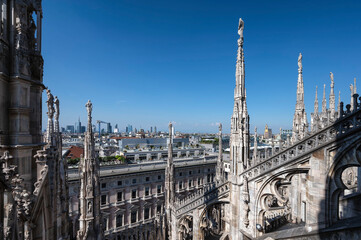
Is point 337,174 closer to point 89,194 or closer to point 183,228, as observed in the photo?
point 89,194

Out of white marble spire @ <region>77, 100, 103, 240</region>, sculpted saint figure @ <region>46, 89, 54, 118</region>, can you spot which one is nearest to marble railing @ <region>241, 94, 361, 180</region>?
white marble spire @ <region>77, 100, 103, 240</region>

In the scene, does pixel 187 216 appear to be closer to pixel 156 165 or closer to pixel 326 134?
pixel 326 134

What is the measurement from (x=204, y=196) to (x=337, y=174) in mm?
9283

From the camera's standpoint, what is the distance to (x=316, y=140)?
333 inches

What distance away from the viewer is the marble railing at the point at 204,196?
13285 millimetres

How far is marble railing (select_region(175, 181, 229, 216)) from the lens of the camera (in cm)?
1329

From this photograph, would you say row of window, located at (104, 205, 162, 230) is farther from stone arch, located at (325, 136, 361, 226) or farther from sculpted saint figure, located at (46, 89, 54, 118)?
stone arch, located at (325, 136, 361, 226)

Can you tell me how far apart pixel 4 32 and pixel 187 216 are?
54.4ft

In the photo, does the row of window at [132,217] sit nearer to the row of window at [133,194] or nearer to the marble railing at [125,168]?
the row of window at [133,194]

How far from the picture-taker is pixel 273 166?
10.1 meters

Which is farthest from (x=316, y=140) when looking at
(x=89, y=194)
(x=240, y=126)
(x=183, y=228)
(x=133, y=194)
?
(x=133, y=194)

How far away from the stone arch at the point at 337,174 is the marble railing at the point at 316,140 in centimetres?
56

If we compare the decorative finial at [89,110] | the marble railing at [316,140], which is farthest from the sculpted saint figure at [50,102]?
the marble railing at [316,140]

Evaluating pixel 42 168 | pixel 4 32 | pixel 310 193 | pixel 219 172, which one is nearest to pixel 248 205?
pixel 310 193
